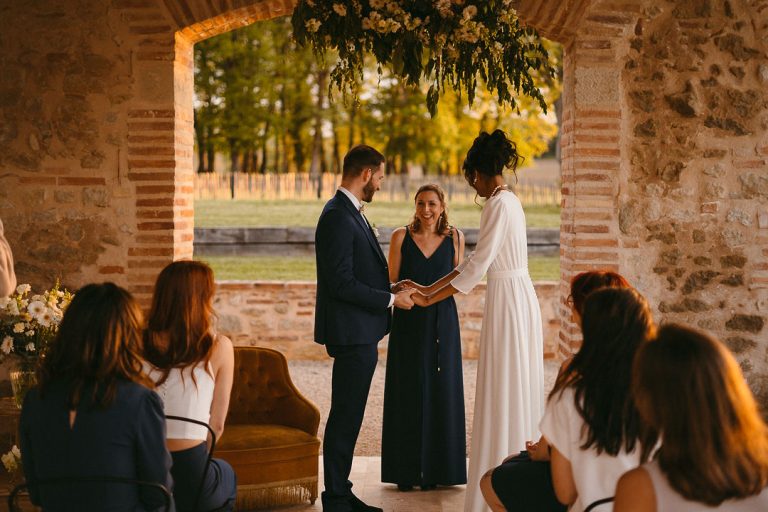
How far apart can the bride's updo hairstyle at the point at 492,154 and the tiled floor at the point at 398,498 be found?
1732mm

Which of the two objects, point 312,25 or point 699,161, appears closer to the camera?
point 312,25

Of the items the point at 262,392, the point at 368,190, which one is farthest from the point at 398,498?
the point at 368,190

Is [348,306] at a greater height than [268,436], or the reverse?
[348,306]

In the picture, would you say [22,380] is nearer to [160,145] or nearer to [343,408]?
[343,408]

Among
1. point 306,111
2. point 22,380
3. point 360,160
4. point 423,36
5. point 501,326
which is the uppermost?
point 306,111

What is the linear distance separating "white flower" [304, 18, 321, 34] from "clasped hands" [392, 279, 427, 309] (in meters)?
1.40

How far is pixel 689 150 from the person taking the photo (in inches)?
205

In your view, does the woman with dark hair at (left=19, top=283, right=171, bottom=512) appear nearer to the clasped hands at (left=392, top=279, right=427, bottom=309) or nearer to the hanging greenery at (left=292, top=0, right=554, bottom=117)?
the hanging greenery at (left=292, top=0, right=554, bottom=117)

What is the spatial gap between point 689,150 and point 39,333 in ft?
12.1

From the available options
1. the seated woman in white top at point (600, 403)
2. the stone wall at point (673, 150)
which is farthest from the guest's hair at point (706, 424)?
the stone wall at point (673, 150)

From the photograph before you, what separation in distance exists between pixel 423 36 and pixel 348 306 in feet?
4.37

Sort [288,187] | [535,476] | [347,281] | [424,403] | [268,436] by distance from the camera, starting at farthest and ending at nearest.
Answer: [288,187], [424,403], [268,436], [347,281], [535,476]

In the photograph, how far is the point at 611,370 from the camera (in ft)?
8.13

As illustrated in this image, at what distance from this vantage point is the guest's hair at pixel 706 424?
1865 mm
